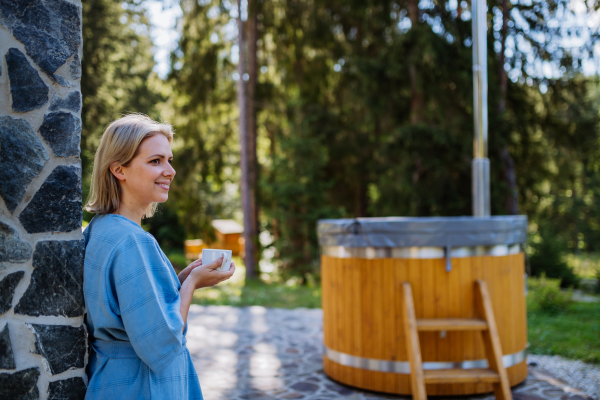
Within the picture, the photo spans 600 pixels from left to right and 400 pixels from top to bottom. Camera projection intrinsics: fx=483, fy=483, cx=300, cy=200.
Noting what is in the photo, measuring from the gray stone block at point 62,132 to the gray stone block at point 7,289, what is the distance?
482 mm

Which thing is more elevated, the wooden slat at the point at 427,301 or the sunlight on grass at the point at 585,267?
the wooden slat at the point at 427,301

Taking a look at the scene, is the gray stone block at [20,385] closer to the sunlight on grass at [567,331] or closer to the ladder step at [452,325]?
the ladder step at [452,325]

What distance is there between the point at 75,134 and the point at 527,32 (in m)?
11.9

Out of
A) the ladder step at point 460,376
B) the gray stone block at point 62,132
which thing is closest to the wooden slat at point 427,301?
the ladder step at point 460,376

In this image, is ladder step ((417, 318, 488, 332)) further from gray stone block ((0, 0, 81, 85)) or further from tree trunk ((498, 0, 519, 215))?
tree trunk ((498, 0, 519, 215))

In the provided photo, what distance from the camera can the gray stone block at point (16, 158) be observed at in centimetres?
179

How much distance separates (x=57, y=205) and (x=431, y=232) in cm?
278

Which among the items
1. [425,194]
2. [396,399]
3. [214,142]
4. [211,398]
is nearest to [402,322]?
[396,399]

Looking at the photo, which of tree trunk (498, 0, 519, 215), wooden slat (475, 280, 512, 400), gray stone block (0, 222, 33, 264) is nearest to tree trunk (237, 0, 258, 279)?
tree trunk (498, 0, 519, 215)

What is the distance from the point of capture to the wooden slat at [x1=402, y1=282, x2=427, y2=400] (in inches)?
135

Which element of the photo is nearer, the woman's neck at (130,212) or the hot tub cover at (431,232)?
the woman's neck at (130,212)

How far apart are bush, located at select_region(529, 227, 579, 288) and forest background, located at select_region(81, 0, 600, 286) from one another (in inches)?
1.3

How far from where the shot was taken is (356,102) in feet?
43.9

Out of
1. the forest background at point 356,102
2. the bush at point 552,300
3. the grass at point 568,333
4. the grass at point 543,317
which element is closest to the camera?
the grass at point 568,333
